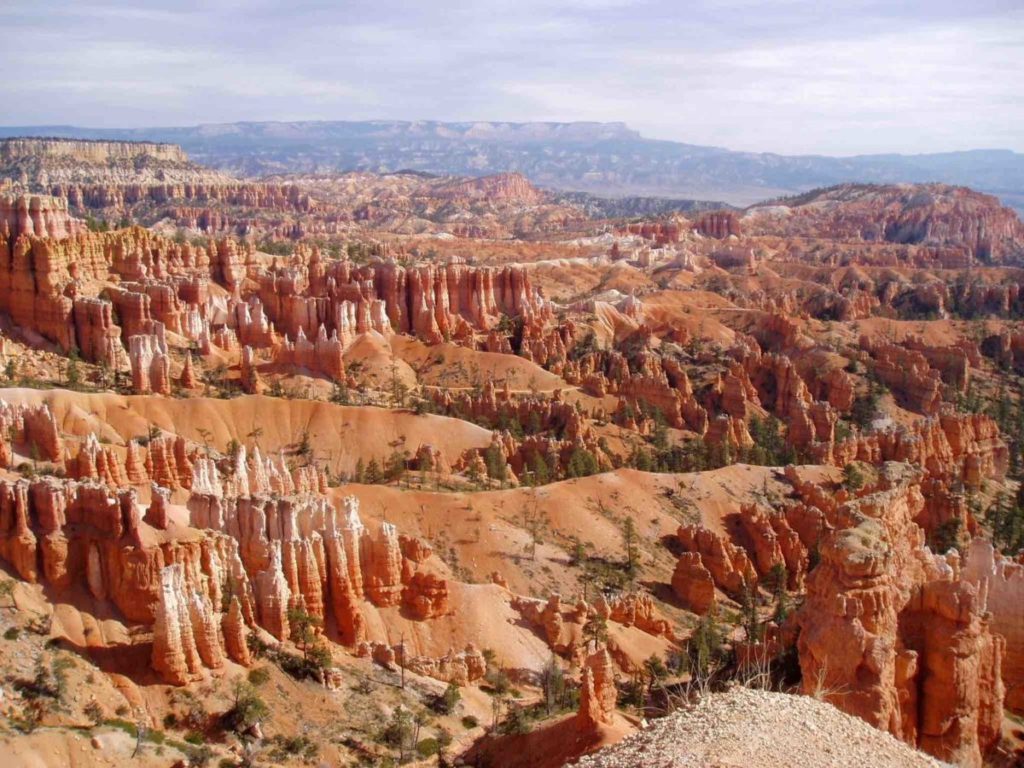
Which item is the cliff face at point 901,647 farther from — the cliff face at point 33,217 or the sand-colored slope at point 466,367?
the cliff face at point 33,217

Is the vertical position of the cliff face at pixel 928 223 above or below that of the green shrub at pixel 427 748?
above

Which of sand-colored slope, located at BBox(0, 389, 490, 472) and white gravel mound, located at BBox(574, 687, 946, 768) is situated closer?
white gravel mound, located at BBox(574, 687, 946, 768)

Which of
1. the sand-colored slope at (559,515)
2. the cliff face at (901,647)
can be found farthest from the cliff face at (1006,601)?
the sand-colored slope at (559,515)

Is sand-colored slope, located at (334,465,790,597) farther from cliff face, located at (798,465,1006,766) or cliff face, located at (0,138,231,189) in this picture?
cliff face, located at (0,138,231,189)

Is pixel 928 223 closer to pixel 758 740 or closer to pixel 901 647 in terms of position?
pixel 901 647

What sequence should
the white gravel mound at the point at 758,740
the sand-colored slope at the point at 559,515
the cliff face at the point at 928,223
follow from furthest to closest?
the cliff face at the point at 928,223
the sand-colored slope at the point at 559,515
the white gravel mound at the point at 758,740

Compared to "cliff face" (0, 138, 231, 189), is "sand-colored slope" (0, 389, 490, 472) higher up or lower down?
lower down

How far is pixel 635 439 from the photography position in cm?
6669

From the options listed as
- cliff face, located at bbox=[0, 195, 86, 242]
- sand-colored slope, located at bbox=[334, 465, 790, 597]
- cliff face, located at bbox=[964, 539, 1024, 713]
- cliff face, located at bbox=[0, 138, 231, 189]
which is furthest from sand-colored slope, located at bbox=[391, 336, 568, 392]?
cliff face, located at bbox=[0, 138, 231, 189]

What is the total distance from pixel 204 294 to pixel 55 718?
5625cm

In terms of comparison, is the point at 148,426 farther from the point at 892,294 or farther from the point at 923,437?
the point at 892,294

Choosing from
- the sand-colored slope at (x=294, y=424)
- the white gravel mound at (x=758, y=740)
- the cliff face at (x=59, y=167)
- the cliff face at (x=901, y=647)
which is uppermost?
the cliff face at (x=59, y=167)

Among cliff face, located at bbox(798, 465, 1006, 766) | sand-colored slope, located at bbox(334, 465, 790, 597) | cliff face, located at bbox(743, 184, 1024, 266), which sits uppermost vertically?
cliff face, located at bbox(743, 184, 1024, 266)

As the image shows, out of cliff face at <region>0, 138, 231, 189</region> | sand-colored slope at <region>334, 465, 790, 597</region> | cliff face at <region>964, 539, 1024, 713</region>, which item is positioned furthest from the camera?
cliff face at <region>0, 138, 231, 189</region>
